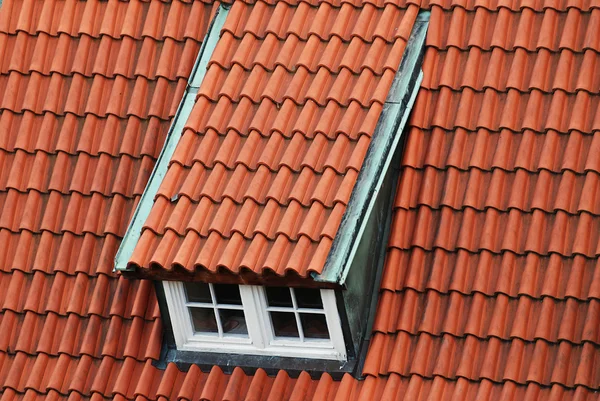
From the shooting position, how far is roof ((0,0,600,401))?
1092 centimetres

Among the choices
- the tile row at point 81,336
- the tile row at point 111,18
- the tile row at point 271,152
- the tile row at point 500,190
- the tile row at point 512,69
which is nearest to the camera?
the tile row at point 500,190

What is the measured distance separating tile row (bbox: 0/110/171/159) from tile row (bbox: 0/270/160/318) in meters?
1.24

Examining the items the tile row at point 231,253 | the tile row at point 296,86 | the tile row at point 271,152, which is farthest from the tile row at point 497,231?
the tile row at point 296,86

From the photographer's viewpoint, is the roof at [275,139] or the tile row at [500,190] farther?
the tile row at [500,190]

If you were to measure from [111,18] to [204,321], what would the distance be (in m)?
3.36

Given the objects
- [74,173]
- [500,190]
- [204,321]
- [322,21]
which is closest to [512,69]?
[500,190]

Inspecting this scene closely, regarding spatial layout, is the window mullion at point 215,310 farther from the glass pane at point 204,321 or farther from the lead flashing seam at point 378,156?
the lead flashing seam at point 378,156

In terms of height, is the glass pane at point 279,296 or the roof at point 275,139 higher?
the roof at point 275,139

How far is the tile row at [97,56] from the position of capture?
1289 centimetres

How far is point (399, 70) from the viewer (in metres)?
11.9

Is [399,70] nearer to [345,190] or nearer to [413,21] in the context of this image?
[413,21]

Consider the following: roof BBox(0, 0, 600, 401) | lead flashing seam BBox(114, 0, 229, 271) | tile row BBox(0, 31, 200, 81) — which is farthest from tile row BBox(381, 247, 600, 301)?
tile row BBox(0, 31, 200, 81)

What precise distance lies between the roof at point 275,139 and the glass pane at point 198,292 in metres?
0.47

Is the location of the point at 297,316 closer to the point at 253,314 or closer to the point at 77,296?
the point at 253,314
